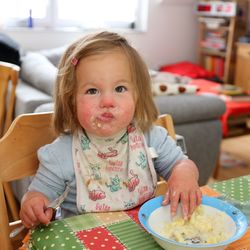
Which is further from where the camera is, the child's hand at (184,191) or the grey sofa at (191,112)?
the grey sofa at (191,112)

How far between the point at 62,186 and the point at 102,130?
0.16 meters

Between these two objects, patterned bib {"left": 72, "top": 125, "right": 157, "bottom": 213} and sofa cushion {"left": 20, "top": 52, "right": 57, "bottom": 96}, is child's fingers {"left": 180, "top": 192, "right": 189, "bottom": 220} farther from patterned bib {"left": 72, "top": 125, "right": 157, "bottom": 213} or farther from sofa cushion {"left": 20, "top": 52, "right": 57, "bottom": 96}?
sofa cushion {"left": 20, "top": 52, "right": 57, "bottom": 96}

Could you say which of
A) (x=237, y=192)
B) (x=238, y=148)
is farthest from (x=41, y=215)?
(x=238, y=148)

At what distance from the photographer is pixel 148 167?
101 centimetres

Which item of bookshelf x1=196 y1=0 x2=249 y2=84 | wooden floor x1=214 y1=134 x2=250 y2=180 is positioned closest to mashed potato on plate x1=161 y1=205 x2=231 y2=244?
wooden floor x1=214 y1=134 x2=250 y2=180

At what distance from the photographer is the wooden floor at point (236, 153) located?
2.94m

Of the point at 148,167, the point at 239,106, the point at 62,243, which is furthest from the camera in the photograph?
the point at 239,106

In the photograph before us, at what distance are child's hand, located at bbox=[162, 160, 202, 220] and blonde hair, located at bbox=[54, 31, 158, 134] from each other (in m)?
0.20

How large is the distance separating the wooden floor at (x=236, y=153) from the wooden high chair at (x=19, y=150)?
2.08m

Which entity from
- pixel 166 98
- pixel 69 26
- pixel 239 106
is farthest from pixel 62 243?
pixel 69 26

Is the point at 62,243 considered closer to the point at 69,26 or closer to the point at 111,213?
the point at 111,213

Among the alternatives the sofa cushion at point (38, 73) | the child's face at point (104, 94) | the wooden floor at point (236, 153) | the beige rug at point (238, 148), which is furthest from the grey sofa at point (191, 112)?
the child's face at point (104, 94)

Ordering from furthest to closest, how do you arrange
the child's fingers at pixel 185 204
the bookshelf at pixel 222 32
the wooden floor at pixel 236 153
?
the bookshelf at pixel 222 32 < the wooden floor at pixel 236 153 < the child's fingers at pixel 185 204

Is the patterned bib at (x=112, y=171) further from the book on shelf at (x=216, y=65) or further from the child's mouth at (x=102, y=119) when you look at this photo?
the book on shelf at (x=216, y=65)
